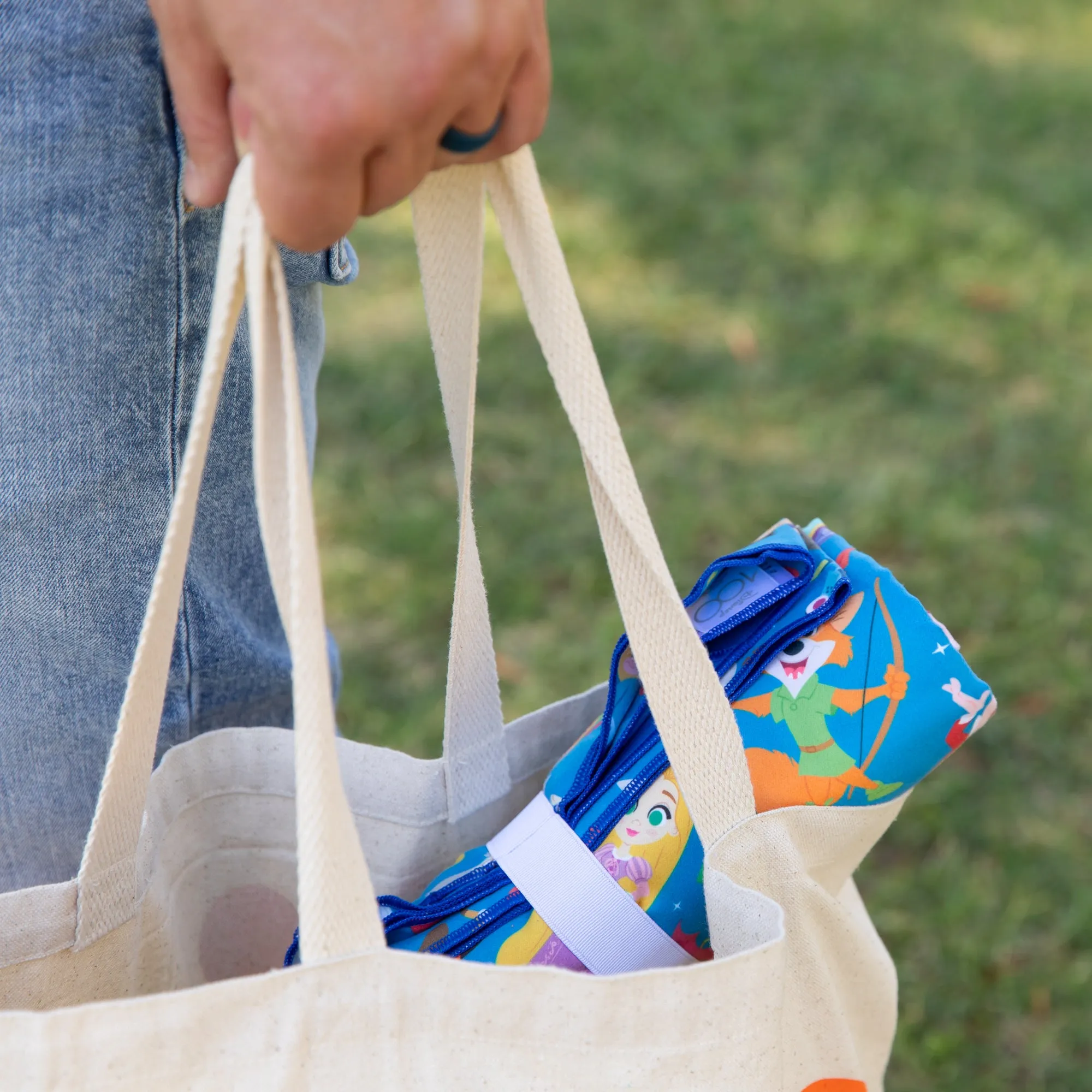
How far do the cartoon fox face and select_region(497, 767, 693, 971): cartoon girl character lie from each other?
0.09 m

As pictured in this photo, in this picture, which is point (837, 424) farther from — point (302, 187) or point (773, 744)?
point (302, 187)

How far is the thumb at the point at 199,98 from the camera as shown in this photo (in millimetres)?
551

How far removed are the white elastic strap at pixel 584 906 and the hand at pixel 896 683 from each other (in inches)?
7.6

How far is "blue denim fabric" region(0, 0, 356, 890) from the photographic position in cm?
68

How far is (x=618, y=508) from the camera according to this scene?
68 cm

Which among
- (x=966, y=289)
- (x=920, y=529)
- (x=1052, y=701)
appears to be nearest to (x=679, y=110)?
(x=966, y=289)

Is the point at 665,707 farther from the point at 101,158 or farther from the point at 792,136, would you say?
the point at 792,136

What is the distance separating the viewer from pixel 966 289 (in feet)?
8.43

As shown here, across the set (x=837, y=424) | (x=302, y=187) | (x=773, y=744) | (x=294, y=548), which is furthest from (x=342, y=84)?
(x=837, y=424)

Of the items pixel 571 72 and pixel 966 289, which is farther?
pixel 571 72

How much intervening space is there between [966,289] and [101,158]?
2.20 metres

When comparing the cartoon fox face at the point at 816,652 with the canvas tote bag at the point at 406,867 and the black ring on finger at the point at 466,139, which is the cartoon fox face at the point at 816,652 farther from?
the black ring on finger at the point at 466,139

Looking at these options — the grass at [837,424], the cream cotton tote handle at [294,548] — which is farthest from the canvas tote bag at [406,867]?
the grass at [837,424]

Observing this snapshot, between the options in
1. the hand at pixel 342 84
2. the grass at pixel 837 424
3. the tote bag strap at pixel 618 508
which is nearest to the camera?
the hand at pixel 342 84
